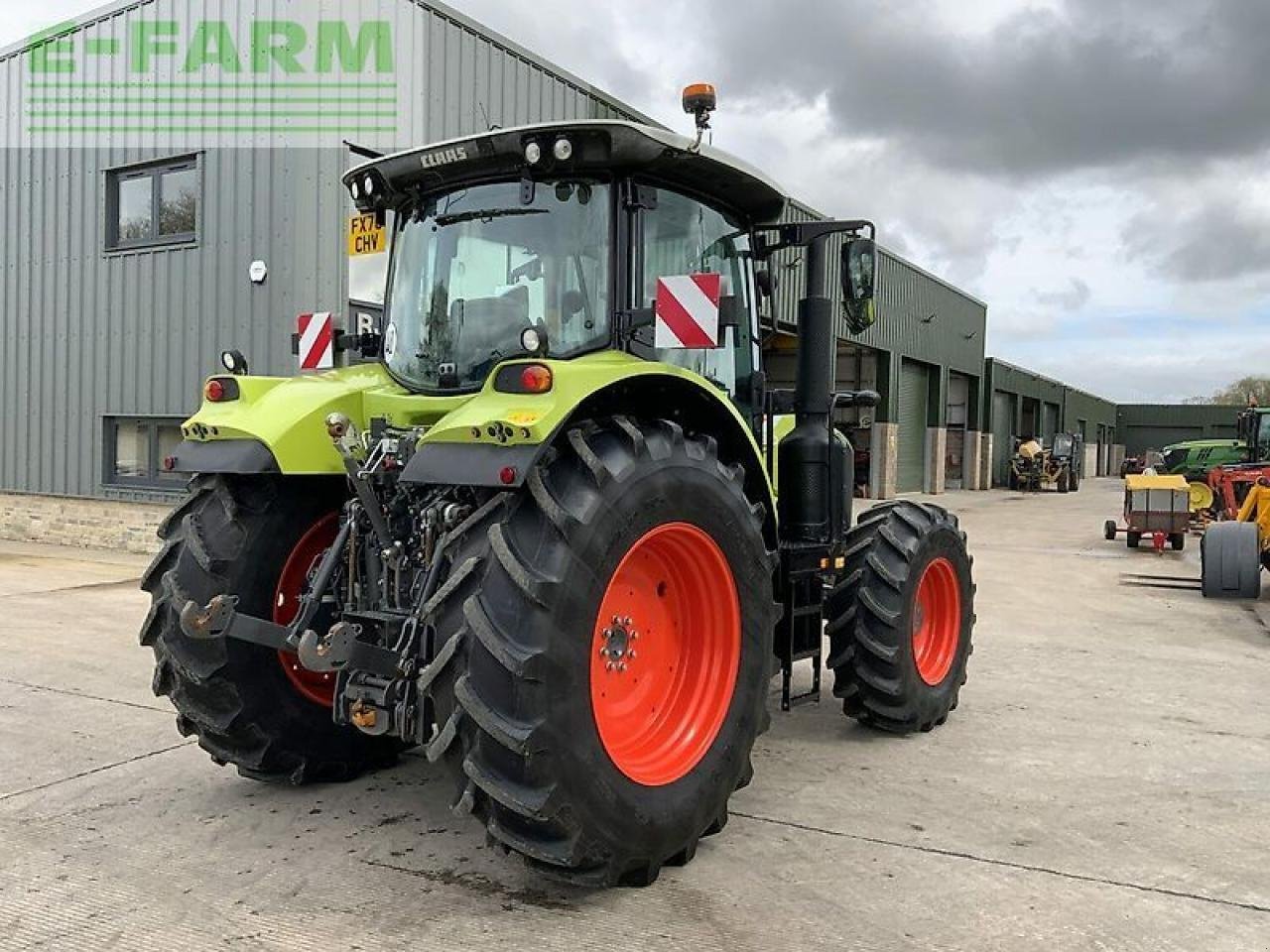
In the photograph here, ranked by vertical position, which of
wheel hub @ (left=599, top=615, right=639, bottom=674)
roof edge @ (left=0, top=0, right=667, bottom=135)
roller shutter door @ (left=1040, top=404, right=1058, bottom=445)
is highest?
roof edge @ (left=0, top=0, right=667, bottom=135)

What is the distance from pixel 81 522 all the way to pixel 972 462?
29034 millimetres

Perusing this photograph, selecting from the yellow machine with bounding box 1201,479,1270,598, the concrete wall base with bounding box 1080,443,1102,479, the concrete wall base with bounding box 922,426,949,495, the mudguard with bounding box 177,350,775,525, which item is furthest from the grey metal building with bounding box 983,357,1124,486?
the mudguard with bounding box 177,350,775,525

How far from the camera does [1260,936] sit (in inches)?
130

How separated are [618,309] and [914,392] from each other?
27.8 metres

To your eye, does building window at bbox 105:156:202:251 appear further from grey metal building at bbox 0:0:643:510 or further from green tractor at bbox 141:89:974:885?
green tractor at bbox 141:89:974:885

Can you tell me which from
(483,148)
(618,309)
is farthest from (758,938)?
(483,148)

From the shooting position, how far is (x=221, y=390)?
4.30 m

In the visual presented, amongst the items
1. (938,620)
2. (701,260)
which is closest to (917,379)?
(938,620)

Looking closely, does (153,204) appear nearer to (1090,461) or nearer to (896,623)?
(896,623)

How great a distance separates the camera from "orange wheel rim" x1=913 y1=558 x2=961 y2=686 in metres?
5.73

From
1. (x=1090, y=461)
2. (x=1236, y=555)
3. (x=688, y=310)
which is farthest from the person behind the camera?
(x=1090, y=461)

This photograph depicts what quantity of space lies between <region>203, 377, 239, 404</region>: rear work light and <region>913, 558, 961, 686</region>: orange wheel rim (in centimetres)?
355

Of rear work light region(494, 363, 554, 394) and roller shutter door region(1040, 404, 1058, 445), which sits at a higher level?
roller shutter door region(1040, 404, 1058, 445)

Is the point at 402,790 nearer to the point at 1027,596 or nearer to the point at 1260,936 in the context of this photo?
the point at 1260,936
